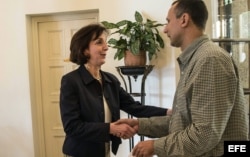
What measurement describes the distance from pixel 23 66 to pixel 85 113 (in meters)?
1.95

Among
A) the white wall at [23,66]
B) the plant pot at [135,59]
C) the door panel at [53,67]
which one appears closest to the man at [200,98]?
the plant pot at [135,59]

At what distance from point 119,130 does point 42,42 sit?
87.3 inches

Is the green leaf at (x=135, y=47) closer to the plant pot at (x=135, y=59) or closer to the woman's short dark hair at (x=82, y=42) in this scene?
the plant pot at (x=135, y=59)

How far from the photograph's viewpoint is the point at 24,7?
333cm

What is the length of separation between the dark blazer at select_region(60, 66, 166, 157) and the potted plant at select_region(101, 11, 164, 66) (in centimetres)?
92

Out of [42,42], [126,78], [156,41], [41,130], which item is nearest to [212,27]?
[156,41]

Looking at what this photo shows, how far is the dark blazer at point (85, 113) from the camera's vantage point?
1.64 m

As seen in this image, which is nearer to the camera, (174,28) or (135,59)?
(174,28)

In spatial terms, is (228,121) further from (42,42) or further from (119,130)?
(42,42)

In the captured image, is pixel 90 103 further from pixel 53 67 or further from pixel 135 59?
pixel 53 67

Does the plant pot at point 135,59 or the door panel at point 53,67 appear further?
the door panel at point 53,67

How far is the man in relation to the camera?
45.4 inches

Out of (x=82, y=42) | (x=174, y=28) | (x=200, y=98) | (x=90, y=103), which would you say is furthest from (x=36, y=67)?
(x=200, y=98)

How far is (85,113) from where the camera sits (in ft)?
5.59
